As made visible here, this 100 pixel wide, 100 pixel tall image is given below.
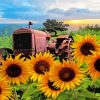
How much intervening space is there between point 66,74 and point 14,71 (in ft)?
2.18

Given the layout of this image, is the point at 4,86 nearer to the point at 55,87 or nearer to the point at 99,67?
the point at 55,87

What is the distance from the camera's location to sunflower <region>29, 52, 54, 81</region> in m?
4.23

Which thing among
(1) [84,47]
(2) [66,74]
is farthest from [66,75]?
(1) [84,47]

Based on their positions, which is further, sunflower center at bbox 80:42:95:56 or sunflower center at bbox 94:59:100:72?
sunflower center at bbox 80:42:95:56

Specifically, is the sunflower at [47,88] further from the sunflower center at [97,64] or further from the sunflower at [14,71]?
the sunflower center at [97,64]

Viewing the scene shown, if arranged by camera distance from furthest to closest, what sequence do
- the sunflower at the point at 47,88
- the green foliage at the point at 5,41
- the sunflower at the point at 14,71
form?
the green foliage at the point at 5,41
the sunflower at the point at 14,71
the sunflower at the point at 47,88

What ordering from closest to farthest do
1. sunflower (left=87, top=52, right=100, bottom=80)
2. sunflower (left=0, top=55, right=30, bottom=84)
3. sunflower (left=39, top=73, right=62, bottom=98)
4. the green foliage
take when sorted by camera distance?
sunflower (left=87, top=52, right=100, bottom=80)
sunflower (left=39, top=73, right=62, bottom=98)
sunflower (left=0, top=55, right=30, bottom=84)
the green foliage

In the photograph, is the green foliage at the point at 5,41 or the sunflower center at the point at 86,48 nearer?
the sunflower center at the point at 86,48

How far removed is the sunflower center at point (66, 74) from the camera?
373cm

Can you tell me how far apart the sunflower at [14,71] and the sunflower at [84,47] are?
51cm

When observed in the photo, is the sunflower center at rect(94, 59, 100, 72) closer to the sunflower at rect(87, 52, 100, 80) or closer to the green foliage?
the sunflower at rect(87, 52, 100, 80)

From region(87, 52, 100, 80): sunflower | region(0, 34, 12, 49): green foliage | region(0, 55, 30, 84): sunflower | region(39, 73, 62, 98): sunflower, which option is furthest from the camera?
region(0, 34, 12, 49): green foliage

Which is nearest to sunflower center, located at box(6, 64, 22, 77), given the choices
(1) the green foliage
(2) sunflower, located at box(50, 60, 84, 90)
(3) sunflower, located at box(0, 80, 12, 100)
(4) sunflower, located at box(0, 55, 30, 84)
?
(4) sunflower, located at box(0, 55, 30, 84)

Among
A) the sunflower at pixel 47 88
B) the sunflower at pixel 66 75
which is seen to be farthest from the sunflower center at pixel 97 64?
the sunflower at pixel 47 88
